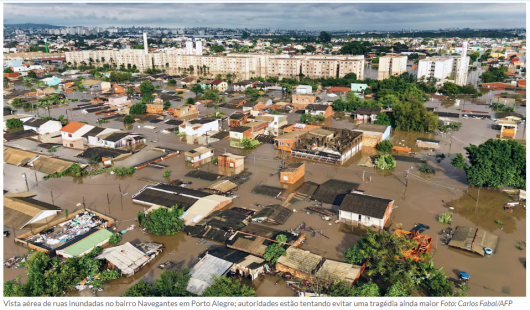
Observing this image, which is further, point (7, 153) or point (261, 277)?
Answer: point (7, 153)

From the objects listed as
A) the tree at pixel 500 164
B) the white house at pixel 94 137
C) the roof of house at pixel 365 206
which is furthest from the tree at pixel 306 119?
the roof of house at pixel 365 206

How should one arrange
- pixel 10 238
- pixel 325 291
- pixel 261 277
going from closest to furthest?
pixel 325 291 → pixel 261 277 → pixel 10 238

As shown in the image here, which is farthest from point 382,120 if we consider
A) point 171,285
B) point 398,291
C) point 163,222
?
→ point 171,285

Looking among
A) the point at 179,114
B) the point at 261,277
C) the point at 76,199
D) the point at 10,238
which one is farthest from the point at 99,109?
the point at 261,277

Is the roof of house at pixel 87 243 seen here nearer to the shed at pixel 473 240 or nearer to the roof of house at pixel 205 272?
the roof of house at pixel 205 272

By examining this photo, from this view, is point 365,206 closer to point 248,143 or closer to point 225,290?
point 225,290

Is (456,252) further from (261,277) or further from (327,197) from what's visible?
(261,277)
